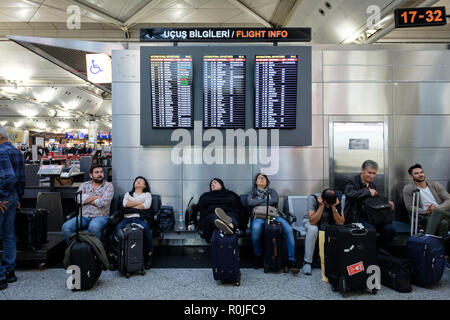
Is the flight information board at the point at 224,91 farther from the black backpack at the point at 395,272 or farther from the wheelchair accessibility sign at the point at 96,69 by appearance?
the wheelchair accessibility sign at the point at 96,69

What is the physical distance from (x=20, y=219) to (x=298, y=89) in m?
4.81

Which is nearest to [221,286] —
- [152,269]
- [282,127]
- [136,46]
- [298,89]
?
[152,269]

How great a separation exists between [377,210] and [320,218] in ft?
2.43

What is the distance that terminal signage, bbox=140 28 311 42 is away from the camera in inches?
174

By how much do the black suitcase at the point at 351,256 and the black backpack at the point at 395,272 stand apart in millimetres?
218

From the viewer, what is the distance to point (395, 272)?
9.91 feet

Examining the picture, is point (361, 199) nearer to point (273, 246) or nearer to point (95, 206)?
point (273, 246)

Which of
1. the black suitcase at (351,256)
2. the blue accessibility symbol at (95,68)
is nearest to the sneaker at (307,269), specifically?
the black suitcase at (351,256)

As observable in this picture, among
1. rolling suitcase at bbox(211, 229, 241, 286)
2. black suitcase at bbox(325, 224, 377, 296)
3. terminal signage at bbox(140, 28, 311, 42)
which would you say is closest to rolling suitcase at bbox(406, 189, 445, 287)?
black suitcase at bbox(325, 224, 377, 296)

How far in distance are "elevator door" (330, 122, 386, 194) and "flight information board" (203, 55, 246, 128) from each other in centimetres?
180

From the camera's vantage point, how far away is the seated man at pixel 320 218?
11.1 feet

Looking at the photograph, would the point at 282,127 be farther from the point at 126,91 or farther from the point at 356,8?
the point at 356,8

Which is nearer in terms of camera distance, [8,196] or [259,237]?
[8,196]

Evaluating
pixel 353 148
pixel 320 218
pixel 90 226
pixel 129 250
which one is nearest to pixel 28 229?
pixel 90 226
